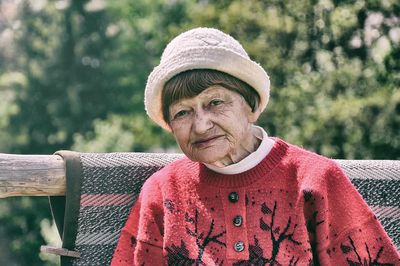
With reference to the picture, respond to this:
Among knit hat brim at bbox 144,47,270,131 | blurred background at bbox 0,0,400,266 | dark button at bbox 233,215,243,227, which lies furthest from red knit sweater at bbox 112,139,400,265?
blurred background at bbox 0,0,400,266

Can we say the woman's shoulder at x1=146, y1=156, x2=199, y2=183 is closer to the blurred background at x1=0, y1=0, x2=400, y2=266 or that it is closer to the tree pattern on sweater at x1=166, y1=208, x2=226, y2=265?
the tree pattern on sweater at x1=166, y1=208, x2=226, y2=265

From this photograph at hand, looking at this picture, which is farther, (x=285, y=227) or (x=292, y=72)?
(x=292, y=72)

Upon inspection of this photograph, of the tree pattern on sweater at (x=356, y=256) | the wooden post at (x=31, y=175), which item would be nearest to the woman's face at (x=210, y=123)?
the tree pattern on sweater at (x=356, y=256)

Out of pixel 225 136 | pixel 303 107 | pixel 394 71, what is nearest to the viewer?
pixel 225 136

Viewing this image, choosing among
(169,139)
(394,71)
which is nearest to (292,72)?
(394,71)

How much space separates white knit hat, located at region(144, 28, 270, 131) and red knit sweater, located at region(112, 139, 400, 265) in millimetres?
276

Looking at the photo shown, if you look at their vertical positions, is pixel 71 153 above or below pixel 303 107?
below

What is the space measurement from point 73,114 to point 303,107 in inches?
219

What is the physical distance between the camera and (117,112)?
14.1 meters

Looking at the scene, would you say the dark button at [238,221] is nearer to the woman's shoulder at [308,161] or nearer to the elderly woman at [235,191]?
the elderly woman at [235,191]

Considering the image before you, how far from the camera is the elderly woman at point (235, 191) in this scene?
2.07 m

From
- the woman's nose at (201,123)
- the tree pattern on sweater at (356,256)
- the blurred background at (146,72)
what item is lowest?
the tree pattern on sweater at (356,256)

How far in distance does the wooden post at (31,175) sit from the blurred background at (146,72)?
624 cm

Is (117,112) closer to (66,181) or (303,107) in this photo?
(303,107)
